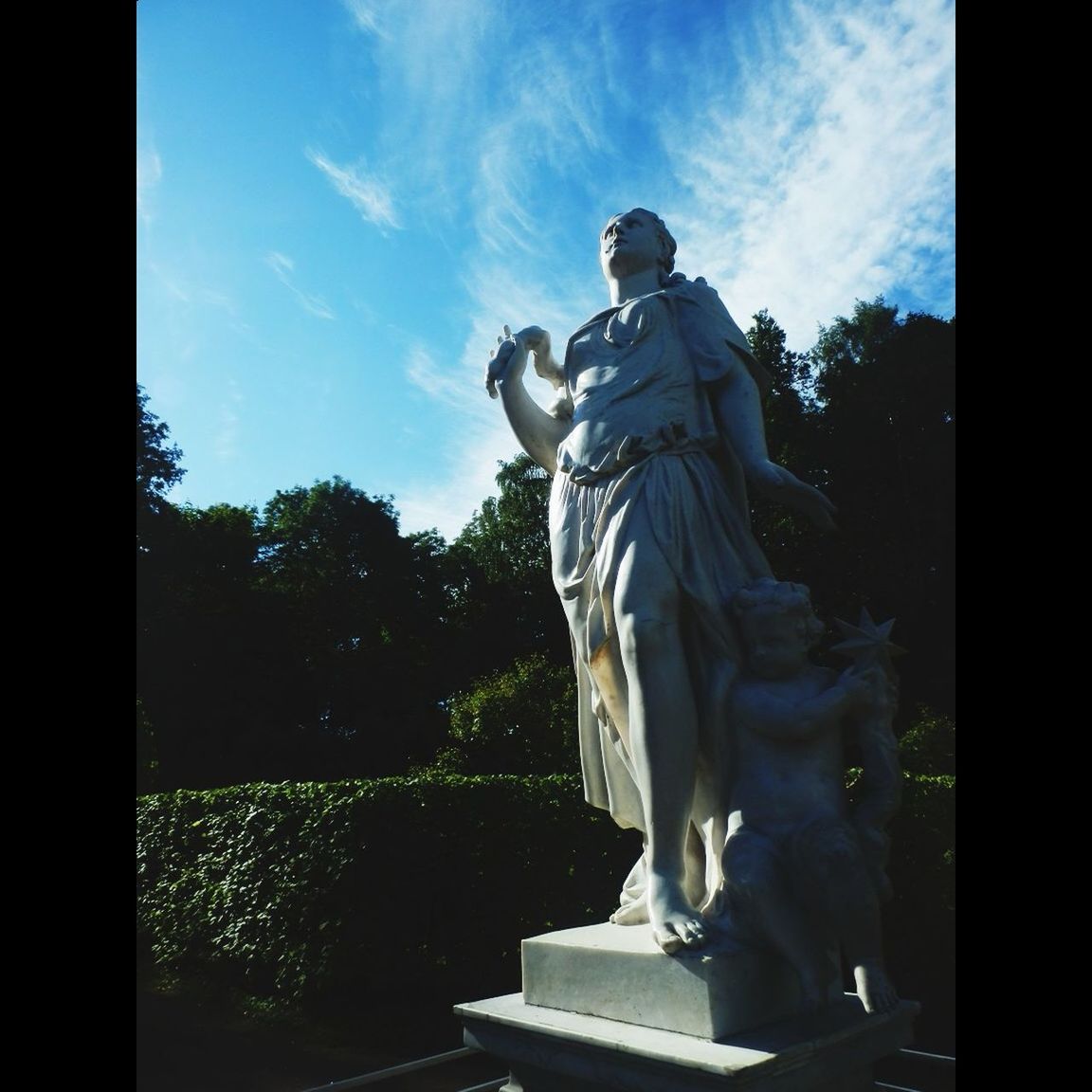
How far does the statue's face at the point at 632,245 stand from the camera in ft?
11.8

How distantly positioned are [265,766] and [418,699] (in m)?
4.00

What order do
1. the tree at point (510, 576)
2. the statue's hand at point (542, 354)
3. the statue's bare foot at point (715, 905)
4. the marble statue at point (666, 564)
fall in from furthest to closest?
the tree at point (510, 576)
the statue's hand at point (542, 354)
the marble statue at point (666, 564)
the statue's bare foot at point (715, 905)

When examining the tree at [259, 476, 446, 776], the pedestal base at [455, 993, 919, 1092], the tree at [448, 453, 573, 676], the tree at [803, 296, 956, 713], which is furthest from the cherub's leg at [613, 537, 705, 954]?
the tree at [259, 476, 446, 776]

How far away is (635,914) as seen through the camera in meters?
3.09

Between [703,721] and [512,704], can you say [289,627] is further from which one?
[703,721]

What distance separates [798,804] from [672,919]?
49 cm

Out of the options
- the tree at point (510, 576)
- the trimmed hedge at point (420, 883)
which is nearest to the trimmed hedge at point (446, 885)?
the trimmed hedge at point (420, 883)

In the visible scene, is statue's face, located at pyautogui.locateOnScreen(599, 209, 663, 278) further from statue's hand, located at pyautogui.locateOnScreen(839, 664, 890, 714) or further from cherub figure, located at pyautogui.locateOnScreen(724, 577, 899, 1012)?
statue's hand, located at pyautogui.locateOnScreen(839, 664, 890, 714)

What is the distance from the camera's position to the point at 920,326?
1886 centimetres

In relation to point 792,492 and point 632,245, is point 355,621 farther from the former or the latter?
point 792,492

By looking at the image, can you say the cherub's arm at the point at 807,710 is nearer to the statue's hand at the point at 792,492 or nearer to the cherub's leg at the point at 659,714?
the cherub's leg at the point at 659,714

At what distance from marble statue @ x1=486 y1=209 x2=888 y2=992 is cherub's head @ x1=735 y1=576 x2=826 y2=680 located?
1.2 inches
